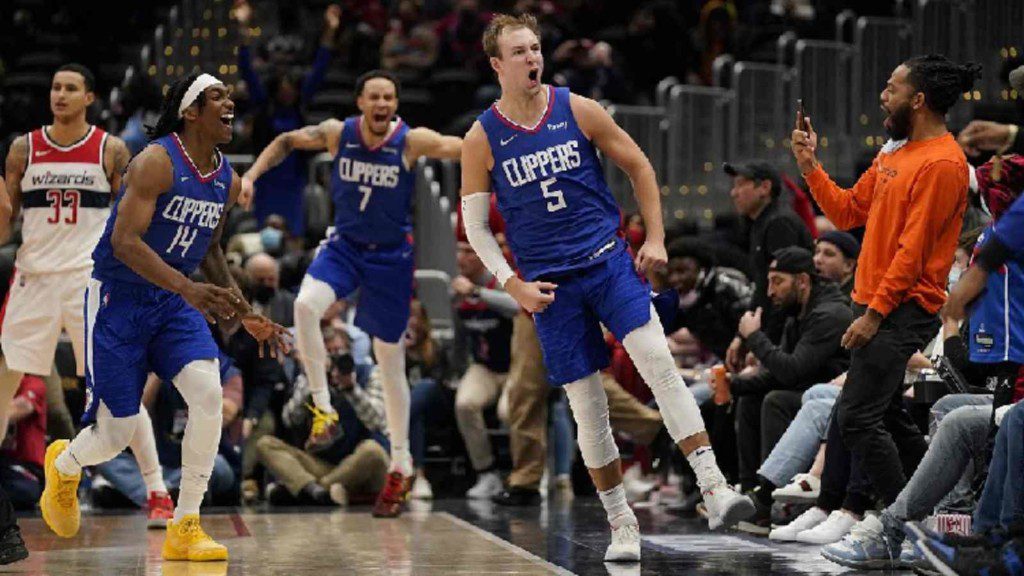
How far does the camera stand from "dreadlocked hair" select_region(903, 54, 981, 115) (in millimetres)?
7301

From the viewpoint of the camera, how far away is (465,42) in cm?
1827

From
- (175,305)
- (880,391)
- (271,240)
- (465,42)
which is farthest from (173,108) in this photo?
(465,42)

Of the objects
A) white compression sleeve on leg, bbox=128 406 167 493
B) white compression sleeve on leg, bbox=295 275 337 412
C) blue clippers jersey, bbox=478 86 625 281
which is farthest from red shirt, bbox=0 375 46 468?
blue clippers jersey, bbox=478 86 625 281

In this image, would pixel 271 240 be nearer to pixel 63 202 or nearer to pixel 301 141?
pixel 301 141

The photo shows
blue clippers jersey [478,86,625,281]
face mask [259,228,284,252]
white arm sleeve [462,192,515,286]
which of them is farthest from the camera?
face mask [259,228,284,252]

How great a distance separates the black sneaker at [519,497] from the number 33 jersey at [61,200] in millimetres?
3130

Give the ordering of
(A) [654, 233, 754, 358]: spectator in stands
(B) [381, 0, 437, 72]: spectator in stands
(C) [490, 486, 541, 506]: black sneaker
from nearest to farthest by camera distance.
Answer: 1. (A) [654, 233, 754, 358]: spectator in stands
2. (C) [490, 486, 541, 506]: black sneaker
3. (B) [381, 0, 437, 72]: spectator in stands

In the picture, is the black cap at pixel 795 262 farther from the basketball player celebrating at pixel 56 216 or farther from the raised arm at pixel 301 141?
A: the basketball player celebrating at pixel 56 216

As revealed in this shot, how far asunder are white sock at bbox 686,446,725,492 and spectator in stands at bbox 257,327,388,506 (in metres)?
4.55

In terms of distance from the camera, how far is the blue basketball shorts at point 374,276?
10.4 m

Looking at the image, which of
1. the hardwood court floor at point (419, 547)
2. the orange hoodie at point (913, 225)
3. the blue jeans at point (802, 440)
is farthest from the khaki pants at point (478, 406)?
the orange hoodie at point (913, 225)

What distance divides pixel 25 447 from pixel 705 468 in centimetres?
545

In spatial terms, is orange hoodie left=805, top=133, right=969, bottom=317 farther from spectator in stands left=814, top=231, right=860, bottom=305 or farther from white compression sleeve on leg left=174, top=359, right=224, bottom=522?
white compression sleeve on leg left=174, top=359, right=224, bottom=522

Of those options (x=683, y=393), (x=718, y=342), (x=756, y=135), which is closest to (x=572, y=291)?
(x=683, y=393)
